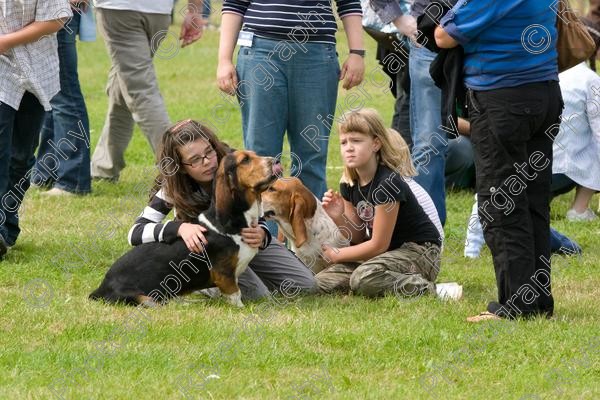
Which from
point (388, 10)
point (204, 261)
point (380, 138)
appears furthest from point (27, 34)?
point (388, 10)

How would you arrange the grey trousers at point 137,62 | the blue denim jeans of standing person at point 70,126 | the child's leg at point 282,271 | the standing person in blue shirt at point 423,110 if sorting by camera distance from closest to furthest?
the child's leg at point 282,271
the standing person in blue shirt at point 423,110
the grey trousers at point 137,62
the blue denim jeans of standing person at point 70,126

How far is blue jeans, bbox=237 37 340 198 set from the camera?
620cm

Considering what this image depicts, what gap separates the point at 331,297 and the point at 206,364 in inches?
59.2

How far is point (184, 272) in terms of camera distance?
562 cm

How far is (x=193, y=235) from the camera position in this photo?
18.3 feet

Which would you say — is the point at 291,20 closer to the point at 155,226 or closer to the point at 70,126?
the point at 155,226

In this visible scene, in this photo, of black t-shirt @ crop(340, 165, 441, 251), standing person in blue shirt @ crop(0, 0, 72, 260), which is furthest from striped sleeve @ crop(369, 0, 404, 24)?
standing person in blue shirt @ crop(0, 0, 72, 260)

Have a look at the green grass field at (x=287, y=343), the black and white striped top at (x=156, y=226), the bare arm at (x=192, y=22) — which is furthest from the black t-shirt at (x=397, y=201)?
the bare arm at (x=192, y=22)

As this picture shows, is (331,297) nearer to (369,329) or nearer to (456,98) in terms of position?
(369,329)

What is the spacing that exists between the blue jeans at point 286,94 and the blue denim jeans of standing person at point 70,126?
98.5 inches

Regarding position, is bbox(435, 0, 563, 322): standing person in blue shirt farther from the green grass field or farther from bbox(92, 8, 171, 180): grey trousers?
bbox(92, 8, 171, 180): grey trousers

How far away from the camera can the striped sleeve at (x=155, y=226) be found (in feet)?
18.7

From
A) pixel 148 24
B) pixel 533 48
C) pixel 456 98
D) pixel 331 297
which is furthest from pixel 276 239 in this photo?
pixel 148 24

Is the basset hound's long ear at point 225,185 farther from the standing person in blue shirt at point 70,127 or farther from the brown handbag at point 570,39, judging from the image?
the standing person in blue shirt at point 70,127
